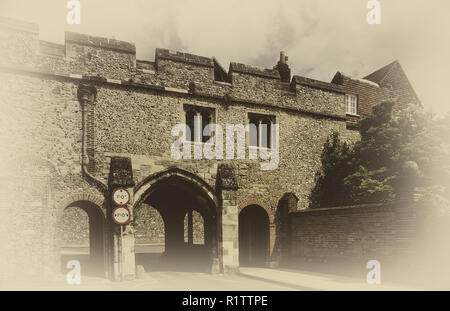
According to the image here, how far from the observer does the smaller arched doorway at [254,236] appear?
648 inches

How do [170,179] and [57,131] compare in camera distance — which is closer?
[57,131]

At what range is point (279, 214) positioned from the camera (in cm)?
1641

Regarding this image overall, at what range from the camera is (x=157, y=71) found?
14.4 m

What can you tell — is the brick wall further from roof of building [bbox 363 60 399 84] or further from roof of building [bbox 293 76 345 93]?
roof of building [bbox 363 60 399 84]

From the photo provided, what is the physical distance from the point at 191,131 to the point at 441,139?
8757mm

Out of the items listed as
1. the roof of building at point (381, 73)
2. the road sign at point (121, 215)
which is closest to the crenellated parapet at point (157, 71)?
the road sign at point (121, 215)

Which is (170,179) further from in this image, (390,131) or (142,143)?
(390,131)

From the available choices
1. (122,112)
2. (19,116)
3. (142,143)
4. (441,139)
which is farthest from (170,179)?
(441,139)

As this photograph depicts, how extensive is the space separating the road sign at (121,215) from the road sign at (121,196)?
172 mm

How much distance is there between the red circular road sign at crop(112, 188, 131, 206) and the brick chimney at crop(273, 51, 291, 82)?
32.9ft

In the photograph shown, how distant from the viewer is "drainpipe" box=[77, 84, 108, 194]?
12797mm

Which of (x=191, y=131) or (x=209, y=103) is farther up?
(x=209, y=103)
